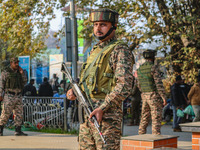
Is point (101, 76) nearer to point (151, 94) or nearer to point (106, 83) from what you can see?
point (106, 83)

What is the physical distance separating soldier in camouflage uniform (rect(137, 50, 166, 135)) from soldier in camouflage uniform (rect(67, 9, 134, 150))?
4.46m

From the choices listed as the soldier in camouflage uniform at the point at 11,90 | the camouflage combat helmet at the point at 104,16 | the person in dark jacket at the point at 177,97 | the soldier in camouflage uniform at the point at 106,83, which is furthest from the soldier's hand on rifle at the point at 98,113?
the person in dark jacket at the point at 177,97

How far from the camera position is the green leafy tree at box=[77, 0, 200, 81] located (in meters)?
14.2

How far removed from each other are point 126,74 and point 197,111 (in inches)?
326

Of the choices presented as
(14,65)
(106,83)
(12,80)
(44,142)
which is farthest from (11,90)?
(106,83)

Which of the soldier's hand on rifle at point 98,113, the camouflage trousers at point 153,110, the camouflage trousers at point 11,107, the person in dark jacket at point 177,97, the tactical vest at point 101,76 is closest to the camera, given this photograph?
the soldier's hand on rifle at point 98,113

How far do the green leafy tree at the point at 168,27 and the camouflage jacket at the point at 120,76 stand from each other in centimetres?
1044

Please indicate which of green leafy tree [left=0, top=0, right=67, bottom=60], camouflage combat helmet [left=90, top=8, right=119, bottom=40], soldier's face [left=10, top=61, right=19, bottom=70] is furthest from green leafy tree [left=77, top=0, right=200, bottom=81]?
camouflage combat helmet [left=90, top=8, right=119, bottom=40]

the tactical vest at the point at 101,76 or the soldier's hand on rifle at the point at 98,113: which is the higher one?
the tactical vest at the point at 101,76

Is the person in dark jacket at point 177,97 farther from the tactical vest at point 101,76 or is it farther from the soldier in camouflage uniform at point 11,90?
the tactical vest at point 101,76

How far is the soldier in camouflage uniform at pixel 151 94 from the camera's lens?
8109mm

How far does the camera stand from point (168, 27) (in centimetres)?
1461

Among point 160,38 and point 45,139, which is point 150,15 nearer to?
point 160,38

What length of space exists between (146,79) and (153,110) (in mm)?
671
